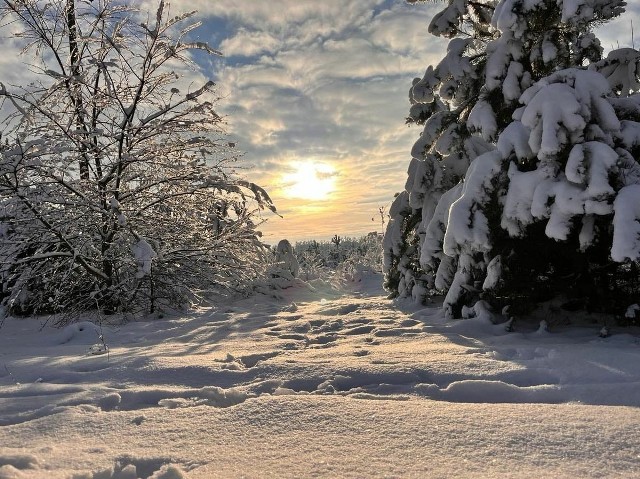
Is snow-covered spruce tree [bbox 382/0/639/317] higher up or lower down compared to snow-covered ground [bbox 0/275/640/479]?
higher up

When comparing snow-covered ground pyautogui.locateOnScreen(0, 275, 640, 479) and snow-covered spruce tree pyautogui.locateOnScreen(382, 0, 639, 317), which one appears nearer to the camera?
snow-covered ground pyautogui.locateOnScreen(0, 275, 640, 479)

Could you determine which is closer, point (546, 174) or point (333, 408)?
point (333, 408)

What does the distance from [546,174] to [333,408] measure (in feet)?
8.78

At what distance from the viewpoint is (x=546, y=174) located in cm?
345

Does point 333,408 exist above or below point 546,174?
below

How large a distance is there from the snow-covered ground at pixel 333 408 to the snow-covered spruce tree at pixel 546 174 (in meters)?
0.57

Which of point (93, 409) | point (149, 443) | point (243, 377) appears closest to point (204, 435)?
point (149, 443)

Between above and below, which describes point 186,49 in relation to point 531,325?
above

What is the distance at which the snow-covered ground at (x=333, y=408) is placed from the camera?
4.69ft

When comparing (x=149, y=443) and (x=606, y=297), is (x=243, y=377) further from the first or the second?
(x=606, y=297)

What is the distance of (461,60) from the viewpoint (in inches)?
221

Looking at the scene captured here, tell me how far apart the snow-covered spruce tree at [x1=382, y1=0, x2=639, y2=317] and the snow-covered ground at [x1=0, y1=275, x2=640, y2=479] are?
0.57 meters

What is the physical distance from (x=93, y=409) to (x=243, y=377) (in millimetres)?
837

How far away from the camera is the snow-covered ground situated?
4.69 ft
